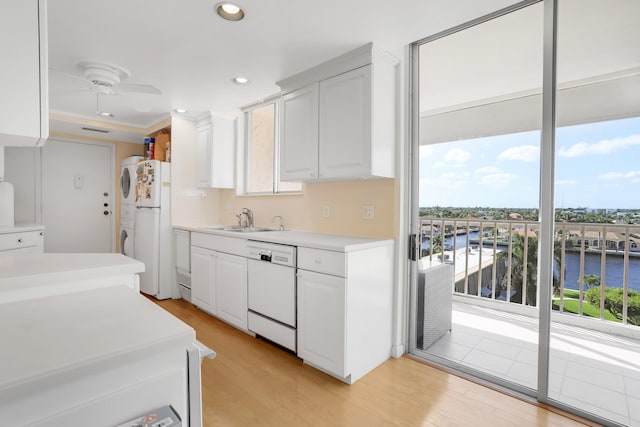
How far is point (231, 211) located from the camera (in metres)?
4.17

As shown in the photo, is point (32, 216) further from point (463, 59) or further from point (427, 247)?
point (463, 59)

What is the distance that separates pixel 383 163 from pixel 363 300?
3.21 feet

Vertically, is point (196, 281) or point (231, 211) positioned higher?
point (231, 211)

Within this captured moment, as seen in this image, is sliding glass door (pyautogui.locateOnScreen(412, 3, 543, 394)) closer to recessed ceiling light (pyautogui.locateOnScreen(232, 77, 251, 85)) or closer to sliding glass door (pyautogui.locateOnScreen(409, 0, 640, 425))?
sliding glass door (pyautogui.locateOnScreen(409, 0, 640, 425))

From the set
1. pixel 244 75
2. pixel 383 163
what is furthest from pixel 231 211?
pixel 383 163

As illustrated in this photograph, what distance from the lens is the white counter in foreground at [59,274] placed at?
1159mm

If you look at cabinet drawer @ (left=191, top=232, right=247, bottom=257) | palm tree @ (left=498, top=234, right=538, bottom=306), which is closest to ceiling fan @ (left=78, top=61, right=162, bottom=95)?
cabinet drawer @ (left=191, top=232, right=247, bottom=257)

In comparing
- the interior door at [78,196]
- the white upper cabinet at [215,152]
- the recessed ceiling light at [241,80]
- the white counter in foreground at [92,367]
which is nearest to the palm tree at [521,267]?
the white counter in foreground at [92,367]

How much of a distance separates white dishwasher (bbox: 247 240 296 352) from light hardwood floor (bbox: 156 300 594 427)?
206 millimetres

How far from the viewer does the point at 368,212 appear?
2.58 meters

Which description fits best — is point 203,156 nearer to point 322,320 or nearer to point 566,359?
point 322,320

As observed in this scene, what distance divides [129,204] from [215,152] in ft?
4.86

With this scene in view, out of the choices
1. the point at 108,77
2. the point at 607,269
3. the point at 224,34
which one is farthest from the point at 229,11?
the point at 607,269

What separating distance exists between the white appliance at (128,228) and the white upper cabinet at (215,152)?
1016 millimetres
